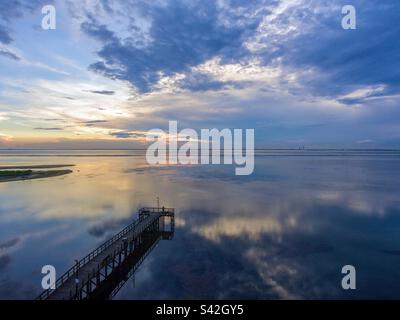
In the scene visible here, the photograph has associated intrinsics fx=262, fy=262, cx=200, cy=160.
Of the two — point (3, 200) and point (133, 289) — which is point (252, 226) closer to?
point (133, 289)

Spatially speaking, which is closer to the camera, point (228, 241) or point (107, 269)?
point (107, 269)

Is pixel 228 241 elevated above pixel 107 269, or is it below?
above

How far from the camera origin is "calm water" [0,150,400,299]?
2214cm

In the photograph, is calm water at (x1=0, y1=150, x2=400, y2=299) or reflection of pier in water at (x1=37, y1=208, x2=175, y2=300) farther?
calm water at (x1=0, y1=150, x2=400, y2=299)

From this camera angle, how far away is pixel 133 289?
2216 cm

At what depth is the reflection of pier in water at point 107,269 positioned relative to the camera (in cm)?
1833

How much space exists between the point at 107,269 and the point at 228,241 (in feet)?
45.6

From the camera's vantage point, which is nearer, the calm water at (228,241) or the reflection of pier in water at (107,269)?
the reflection of pier in water at (107,269)

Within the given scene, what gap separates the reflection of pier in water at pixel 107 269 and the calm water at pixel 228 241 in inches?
46.3

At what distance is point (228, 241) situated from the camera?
31.6 m

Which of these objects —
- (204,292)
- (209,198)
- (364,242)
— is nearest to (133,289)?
(204,292)

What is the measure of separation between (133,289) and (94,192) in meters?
44.0

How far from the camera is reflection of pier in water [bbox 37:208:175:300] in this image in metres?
18.3

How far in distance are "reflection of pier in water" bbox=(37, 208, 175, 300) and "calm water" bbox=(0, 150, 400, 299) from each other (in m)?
1.18
